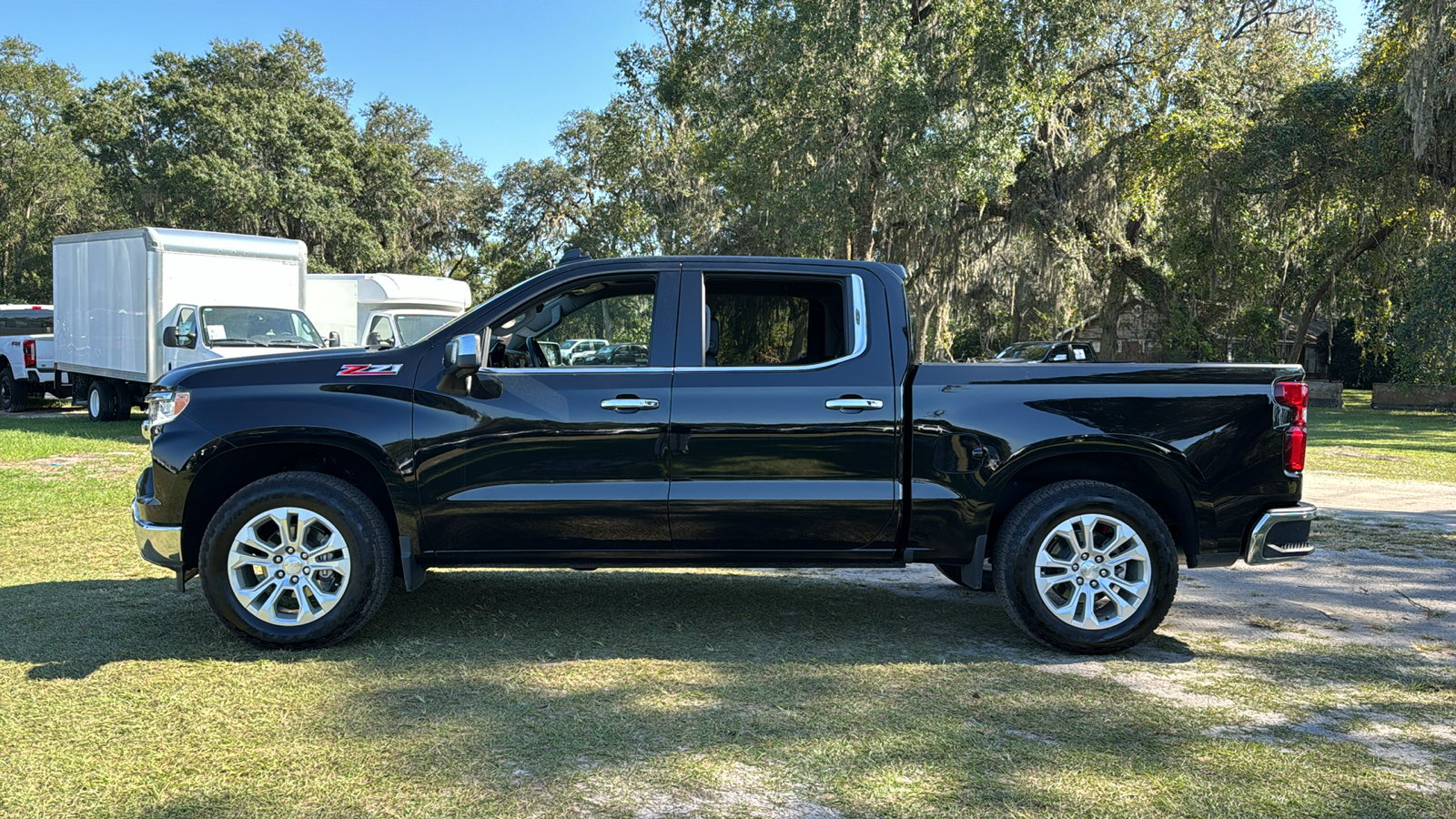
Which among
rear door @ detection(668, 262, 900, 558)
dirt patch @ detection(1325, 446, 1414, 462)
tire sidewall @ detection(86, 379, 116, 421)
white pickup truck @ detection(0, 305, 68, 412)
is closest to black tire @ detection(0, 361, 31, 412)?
white pickup truck @ detection(0, 305, 68, 412)

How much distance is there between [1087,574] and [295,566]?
3.68 m

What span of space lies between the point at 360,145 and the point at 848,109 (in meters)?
29.1

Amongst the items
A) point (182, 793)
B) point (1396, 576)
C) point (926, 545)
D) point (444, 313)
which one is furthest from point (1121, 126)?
point (182, 793)

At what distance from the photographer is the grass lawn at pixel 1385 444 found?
14.3m

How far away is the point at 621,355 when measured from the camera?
5359 mm

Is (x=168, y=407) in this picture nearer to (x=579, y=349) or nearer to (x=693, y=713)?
(x=579, y=349)

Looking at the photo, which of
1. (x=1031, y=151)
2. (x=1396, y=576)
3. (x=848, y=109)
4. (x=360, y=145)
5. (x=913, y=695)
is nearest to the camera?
(x=913, y=695)

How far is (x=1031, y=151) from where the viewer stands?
2559 cm

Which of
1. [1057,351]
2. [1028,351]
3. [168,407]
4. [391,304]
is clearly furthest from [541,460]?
[1028,351]

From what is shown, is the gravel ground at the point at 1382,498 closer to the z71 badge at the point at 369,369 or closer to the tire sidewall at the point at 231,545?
the z71 badge at the point at 369,369

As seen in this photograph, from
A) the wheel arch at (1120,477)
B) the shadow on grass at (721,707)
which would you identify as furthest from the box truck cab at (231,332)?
the wheel arch at (1120,477)

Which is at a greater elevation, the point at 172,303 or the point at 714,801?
the point at 172,303

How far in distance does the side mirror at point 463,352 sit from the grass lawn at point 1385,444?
12430 millimetres

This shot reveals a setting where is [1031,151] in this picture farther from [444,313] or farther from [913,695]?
[913,695]
